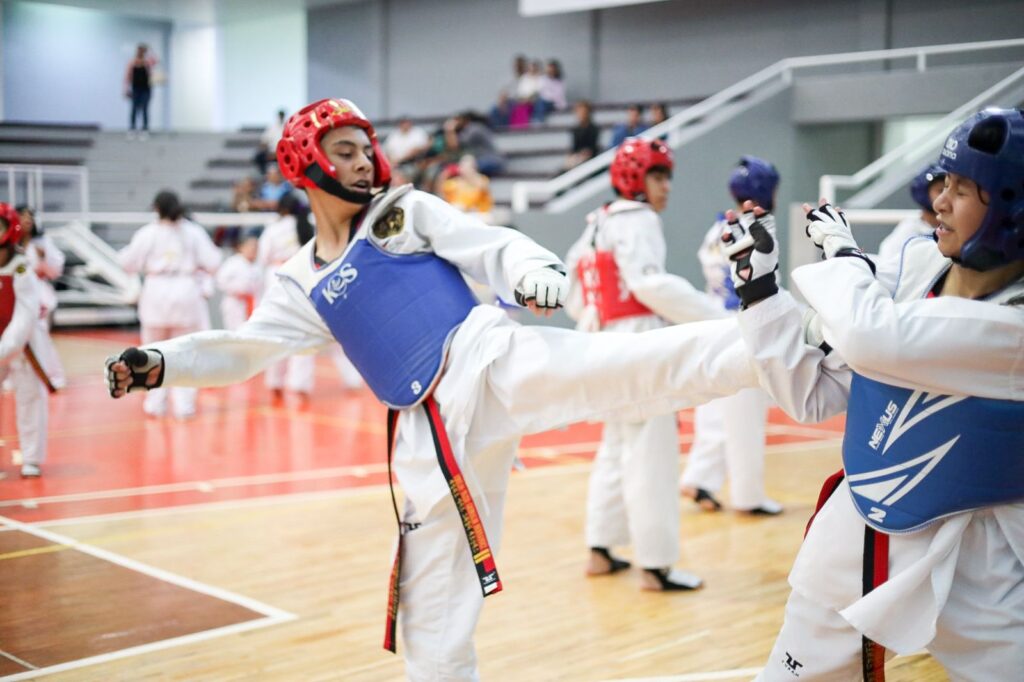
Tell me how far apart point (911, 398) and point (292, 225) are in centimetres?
884

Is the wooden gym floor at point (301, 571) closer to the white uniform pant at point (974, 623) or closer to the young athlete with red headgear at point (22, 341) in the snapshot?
Answer: the young athlete with red headgear at point (22, 341)

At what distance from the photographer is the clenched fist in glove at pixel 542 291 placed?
2.68m

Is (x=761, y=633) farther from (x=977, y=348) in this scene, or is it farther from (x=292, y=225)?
(x=292, y=225)

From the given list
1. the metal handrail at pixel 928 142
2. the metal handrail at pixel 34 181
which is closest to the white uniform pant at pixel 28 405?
the metal handrail at pixel 928 142

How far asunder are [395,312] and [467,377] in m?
0.31

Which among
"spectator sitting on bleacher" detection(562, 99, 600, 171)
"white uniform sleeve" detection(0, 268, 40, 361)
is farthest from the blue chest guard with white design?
"spectator sitting on bleacher" detection(562, 99, 600, 171)

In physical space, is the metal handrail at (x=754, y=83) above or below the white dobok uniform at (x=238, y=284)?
above

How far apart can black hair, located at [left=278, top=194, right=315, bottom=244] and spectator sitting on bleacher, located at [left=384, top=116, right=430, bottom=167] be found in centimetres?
576

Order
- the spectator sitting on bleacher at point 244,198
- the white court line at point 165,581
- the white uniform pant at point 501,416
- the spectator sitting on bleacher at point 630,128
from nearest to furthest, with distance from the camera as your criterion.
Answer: the white uniform pant at point 501,416
the white court line at point 165,581
the spectator sitting on bleacher at point 630,128
the spectator sitting on bleacher at point 244,198

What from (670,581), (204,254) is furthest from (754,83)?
(670,581)

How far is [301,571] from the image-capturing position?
16.6 feet

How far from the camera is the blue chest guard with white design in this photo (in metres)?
2.18

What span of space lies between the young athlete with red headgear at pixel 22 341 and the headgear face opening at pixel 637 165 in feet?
11.8

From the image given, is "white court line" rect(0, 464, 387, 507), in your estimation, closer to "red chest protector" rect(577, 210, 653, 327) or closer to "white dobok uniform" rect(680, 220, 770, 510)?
"white dobok uniform" rect(680, 220, 770, 510)
